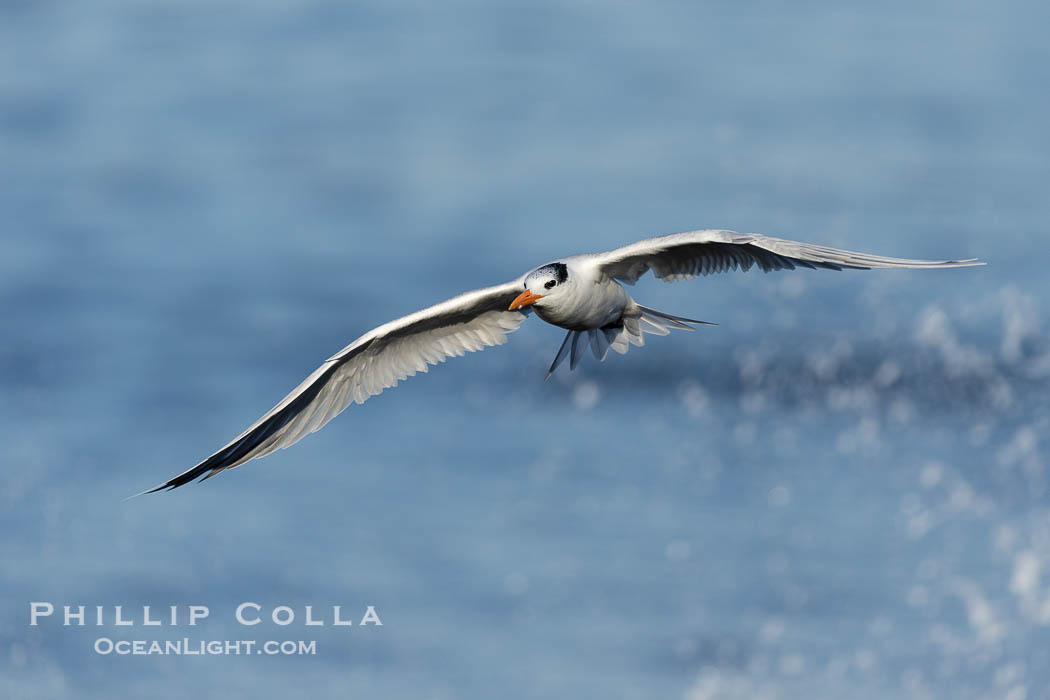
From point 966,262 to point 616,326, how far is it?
6.11m

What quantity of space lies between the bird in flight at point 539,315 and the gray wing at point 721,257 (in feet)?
0.05

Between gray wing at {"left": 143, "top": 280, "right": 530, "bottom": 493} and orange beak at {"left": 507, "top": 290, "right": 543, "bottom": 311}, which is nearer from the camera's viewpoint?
orange beak at {"left": 507, "top": 290, "right": 543, "bottom": 311}

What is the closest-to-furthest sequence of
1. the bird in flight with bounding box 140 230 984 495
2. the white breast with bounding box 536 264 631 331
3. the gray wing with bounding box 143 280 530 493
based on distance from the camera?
1. the bird in flight with bounding box 140 230 984 495
2. the white breast with bounding box 536 264 631 331
3. the gray wing with bounding box 143 280 530 493

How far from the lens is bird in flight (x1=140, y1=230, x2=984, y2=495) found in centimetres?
1625

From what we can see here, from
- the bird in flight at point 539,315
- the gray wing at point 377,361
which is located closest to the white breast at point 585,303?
the bird in flight at point 539,315

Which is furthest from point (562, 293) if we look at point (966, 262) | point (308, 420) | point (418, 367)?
→ point (966, 262)

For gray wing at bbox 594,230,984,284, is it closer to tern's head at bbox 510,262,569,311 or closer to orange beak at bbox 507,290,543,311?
tern's head at bbox 510,262,569,311

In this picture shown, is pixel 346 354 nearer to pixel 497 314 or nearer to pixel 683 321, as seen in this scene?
pixel 497 314

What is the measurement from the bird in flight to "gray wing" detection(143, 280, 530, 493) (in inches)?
0.6

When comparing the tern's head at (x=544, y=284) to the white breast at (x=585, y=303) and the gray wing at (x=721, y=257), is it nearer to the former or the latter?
the white breast at (x=585, y=303)

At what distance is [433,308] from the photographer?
17438 mm

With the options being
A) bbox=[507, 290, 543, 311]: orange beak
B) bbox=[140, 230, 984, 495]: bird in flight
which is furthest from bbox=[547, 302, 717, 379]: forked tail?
bbox=[507, 290, 543, 311]: orange beak

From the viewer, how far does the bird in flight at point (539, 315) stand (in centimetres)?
1625

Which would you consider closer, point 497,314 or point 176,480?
point 176,480
